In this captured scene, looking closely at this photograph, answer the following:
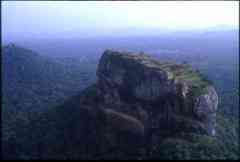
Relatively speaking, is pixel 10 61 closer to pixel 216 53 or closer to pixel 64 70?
pixel 64 70

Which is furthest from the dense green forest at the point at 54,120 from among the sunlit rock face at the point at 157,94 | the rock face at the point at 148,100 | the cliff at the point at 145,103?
the sunlit rock face at the point at 157,94

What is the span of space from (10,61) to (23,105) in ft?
77.6

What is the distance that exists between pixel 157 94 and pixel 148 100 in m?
1.45

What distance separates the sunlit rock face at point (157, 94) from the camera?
1593 inches

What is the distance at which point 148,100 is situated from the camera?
143 ft

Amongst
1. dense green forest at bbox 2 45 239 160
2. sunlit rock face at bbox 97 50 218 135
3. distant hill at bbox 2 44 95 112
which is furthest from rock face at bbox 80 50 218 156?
distant hill at bbox 2 44 95 112

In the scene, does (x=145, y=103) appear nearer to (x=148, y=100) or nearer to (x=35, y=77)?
(x=148, y=100)

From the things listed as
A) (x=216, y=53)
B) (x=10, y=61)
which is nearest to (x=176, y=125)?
(x=10, y=61)

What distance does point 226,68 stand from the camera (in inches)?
4109

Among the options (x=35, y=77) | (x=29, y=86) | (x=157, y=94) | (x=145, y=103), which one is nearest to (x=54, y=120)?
(x=145, y=103)

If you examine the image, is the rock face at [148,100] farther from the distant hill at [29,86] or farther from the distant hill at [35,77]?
A: the distant hill at [35,77]

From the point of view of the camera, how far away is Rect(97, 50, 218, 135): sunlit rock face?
133ft

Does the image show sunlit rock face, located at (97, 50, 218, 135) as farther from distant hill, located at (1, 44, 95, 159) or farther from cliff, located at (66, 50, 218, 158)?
distant hill, located at (1, 44, 95, 159)

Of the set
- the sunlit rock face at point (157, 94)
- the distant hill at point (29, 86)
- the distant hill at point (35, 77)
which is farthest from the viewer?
the distant hill at point (35, 77)
